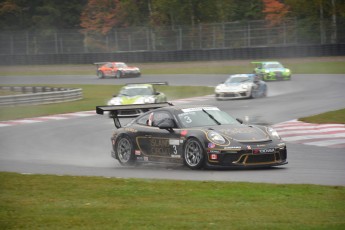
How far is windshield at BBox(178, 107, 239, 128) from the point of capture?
12656 millimetres

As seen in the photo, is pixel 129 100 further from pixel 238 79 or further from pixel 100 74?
pixel 100 74

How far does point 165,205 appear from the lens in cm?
789

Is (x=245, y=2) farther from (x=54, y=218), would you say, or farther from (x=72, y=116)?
(x=54, y=218)

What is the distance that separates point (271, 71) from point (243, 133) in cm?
2725

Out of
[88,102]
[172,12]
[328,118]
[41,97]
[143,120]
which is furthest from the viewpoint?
[172,12]

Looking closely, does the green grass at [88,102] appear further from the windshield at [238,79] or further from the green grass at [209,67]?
the green grass at [209,67]

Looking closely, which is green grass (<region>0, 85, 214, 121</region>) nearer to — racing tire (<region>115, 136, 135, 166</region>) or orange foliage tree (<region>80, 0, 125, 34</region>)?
orange foliage tree (<region>80, 0, 125, 34</region>)

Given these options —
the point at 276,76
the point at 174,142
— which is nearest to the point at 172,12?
the point at 276,76

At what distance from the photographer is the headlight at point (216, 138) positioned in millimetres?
11859

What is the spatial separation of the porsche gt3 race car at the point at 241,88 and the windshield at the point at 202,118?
53.2 feet

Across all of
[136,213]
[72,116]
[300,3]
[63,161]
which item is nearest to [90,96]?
[72,116]

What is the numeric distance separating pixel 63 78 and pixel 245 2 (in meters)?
14.5

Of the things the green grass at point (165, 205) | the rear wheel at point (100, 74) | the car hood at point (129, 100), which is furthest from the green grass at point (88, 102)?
the green grass at point (165, 205)

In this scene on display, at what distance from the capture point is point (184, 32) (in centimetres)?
5022
